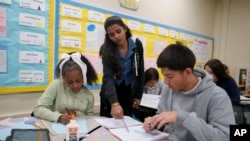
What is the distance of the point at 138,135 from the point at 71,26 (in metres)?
1.49

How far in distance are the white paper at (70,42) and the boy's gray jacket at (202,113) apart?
51.8 inches

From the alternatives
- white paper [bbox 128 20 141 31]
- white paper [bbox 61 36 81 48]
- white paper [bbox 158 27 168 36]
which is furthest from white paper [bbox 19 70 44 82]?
white paper [bbox 158 27 168 36]

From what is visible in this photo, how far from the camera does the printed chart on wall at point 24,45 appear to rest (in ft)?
6.02

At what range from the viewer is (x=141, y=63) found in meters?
1.83


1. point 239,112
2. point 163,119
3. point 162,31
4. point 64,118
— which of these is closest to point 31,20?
point 64,118

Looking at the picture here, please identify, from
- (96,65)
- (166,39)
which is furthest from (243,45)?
(96,65)

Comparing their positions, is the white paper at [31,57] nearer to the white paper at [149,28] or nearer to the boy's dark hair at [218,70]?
the white paper at [149,28]

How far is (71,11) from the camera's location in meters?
2.25

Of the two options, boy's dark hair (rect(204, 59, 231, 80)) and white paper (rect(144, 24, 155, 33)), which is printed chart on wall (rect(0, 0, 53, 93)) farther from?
boy's dark hair (rect(204, 59, 231, 80))

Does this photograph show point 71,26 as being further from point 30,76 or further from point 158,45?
point 158,45

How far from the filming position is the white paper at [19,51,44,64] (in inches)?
76.6

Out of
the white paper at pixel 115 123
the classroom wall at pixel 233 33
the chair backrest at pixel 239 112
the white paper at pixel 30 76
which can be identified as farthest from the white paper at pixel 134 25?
the classroom wall at pixel 233 33

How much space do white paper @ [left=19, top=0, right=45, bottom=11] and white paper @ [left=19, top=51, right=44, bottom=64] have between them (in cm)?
38

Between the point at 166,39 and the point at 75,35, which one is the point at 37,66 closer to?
the point at 75,35
